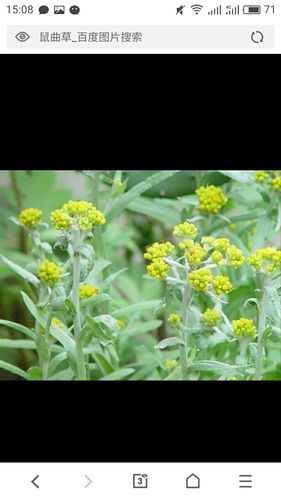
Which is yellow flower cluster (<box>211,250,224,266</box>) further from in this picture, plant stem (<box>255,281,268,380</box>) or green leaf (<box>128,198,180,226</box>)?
green leaf (<box>128,198,180,226</box>)

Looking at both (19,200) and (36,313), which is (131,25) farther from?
(19,200)

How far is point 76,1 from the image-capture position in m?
0.57

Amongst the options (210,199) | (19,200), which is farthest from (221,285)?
(19,200)

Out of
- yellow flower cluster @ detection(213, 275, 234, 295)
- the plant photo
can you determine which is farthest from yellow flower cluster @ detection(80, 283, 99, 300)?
yellow flower cluster @ detection(213, 275, 234, 295)

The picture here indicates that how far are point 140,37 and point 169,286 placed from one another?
0.17m

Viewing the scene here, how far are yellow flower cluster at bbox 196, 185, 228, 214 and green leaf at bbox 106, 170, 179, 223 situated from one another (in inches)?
1.1

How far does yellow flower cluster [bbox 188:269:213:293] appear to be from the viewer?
53 centimetres

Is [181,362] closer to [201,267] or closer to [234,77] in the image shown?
[201,267]

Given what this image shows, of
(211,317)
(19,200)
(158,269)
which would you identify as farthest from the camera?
(19,200)

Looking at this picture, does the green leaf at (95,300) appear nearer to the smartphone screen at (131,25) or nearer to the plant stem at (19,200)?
the smartphone screen at (131,25)

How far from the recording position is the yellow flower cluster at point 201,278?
53cm

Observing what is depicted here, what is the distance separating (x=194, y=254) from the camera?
0.53 m

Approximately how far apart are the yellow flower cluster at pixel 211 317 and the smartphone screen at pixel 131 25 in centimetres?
19
